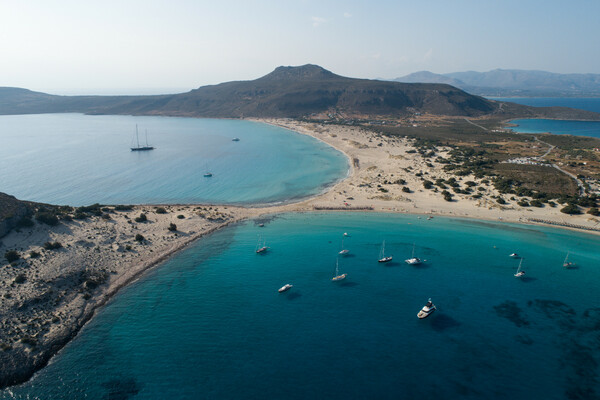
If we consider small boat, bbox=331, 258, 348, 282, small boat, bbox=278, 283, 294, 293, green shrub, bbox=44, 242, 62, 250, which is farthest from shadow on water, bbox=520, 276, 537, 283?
green shrub, bbox=44, 242, 62, 250

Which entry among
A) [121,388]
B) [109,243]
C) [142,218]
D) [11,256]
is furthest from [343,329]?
[11,256]

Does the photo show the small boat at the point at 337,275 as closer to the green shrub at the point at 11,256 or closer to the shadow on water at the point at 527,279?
the shadow on water at the point at 527,279

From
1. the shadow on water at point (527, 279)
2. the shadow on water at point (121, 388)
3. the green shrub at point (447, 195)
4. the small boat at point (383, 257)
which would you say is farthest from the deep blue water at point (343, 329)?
the green shrub at point (447, 195)

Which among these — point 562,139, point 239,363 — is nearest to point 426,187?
point 239,363

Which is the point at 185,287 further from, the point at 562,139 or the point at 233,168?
the point at 562,139

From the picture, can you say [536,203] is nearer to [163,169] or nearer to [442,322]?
[442,322]
